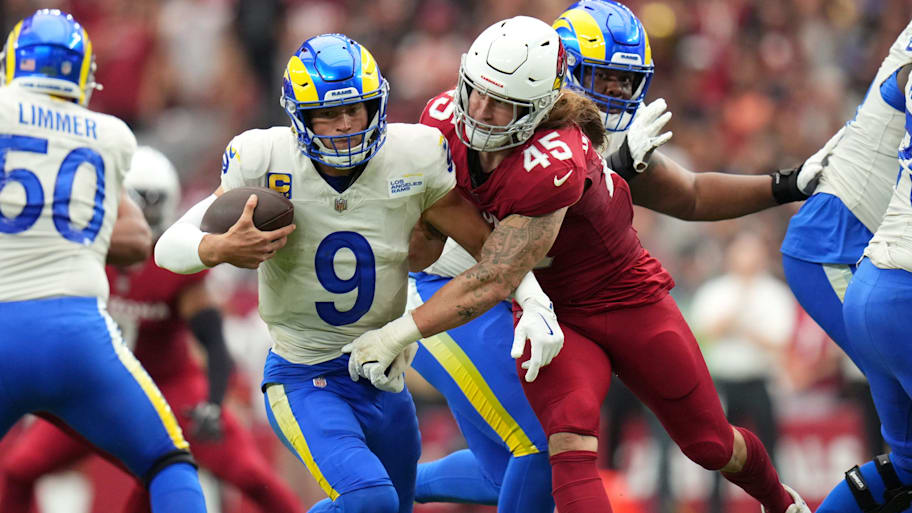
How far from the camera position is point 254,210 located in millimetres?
4012

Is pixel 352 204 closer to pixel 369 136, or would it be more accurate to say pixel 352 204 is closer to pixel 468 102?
pixel 369 136

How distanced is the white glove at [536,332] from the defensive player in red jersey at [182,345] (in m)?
2.39

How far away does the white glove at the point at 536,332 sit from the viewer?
4188 mm

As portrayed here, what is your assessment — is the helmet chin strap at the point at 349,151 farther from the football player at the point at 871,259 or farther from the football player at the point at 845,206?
the football player at the point at 845,206

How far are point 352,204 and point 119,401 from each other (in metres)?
1.20

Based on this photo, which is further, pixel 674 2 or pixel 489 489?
pixel 674 2

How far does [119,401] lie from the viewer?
183 inches

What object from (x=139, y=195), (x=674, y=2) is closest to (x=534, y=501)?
(x=139, y=195)

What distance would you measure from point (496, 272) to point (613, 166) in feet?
2.68

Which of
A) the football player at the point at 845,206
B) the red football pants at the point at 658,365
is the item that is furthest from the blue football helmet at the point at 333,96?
the football player at the point at 845,206

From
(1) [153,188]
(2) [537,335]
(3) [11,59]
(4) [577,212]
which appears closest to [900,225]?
(4) [577,212]

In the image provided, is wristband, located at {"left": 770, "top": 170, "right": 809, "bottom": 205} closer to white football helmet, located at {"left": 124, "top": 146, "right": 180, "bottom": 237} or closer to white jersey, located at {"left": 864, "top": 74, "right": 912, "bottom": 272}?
white jersey, located at {"left": 864, "top": 74, "right": 912, "bottom": 272}

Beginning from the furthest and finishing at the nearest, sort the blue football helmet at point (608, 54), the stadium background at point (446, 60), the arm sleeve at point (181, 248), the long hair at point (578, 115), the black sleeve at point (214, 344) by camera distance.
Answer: the stadium background at point (446, 60), the black sleeve at point (214, 344), the blue football helmet at point (608, 54), the long hair at point (578, 115), the arm sleeve at point (181, 248)

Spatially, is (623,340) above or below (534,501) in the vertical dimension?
above
